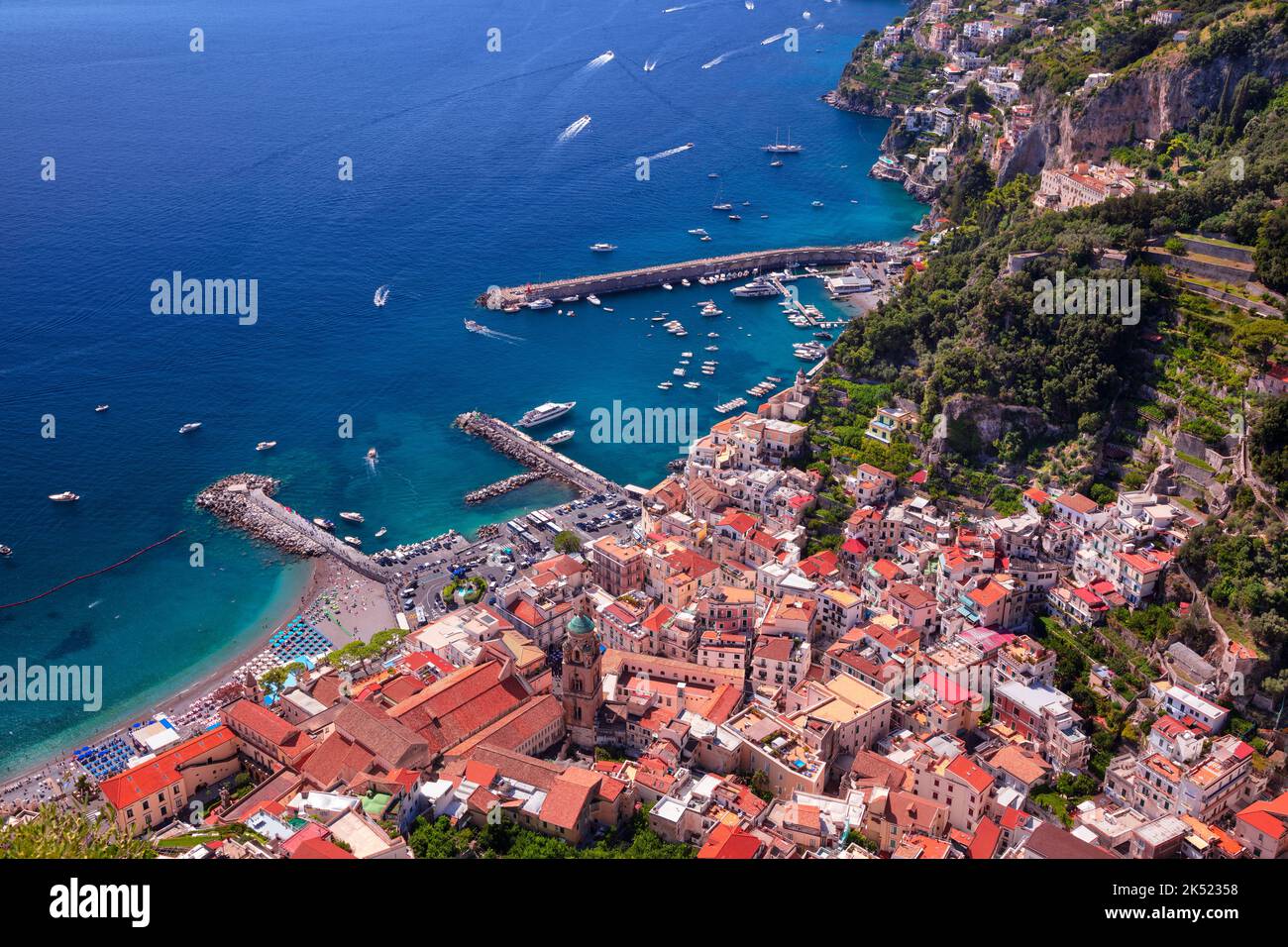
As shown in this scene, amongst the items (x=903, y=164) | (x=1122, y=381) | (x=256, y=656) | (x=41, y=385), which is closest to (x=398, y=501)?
(x=256, y=656)

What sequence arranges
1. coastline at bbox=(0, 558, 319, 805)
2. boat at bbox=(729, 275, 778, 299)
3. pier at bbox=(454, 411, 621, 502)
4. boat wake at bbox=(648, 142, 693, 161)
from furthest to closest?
boat wake at bbox=(648, 142, 693, 161)
boat at bbox=(729, 275, 778, 299)
pier at bbox=(454, 411, 621, 502)
coastline at bbox=(0, 558, 319, 805)

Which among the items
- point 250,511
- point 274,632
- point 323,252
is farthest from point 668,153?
point 274,632

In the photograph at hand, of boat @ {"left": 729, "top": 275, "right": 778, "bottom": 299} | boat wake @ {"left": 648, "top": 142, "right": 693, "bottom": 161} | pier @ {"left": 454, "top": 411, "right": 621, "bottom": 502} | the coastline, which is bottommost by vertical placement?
the coastline

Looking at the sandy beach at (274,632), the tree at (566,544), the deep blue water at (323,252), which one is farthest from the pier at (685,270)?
the sandy beach at (274,632)

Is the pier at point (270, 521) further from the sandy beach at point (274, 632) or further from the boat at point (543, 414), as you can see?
the boat at point (543, 414)

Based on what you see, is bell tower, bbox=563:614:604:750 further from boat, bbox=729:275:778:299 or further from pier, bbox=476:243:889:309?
boat, bbox=729:275:778:299

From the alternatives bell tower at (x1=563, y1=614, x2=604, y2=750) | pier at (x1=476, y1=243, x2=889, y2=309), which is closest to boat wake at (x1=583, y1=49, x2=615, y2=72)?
pier at (x1=476, y1=243, x2=889, y2=309)

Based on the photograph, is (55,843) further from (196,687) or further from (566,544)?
(566,544)

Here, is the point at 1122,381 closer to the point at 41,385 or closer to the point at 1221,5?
the point at 1221,5
